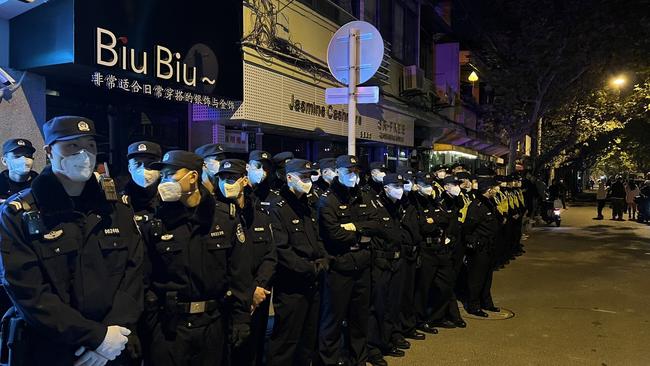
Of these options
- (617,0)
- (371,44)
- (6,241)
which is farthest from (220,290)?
(617,0)

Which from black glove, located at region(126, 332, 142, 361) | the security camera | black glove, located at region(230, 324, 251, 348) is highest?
the security camera

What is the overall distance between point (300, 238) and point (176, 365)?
1.74 m

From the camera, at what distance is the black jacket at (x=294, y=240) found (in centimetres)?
470

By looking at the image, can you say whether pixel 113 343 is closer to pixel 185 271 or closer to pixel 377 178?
pixel 185 271

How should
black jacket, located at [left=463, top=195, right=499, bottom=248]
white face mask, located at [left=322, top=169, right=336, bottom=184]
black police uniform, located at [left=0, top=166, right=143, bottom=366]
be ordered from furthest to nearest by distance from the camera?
1. black jacket, located at [left=463, top=195, right=499, bottom=248]
2. white face mask, located at [left=322, top=169, right=336, bottom=184]
3. black police uniform, located at [left=0, top=166, right=143, bottom=366]

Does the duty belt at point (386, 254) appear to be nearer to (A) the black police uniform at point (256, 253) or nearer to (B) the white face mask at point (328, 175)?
(B) the white face mask at point (328, 175)

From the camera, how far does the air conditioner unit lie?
1564 centimetres

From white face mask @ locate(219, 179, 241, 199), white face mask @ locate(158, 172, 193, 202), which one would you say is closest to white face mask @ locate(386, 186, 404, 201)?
white face mask @ locate(219, 179, 241, 199)

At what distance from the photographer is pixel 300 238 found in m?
4.87

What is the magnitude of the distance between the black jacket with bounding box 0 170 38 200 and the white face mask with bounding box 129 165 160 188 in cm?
139

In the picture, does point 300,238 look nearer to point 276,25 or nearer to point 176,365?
point 176,365

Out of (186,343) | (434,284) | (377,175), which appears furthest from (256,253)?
(434,284)

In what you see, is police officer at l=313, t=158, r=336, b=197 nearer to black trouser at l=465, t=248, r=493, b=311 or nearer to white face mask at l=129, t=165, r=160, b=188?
white face mask at l=129, t=165, r=160, b=188

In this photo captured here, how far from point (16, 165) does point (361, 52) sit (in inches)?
154
